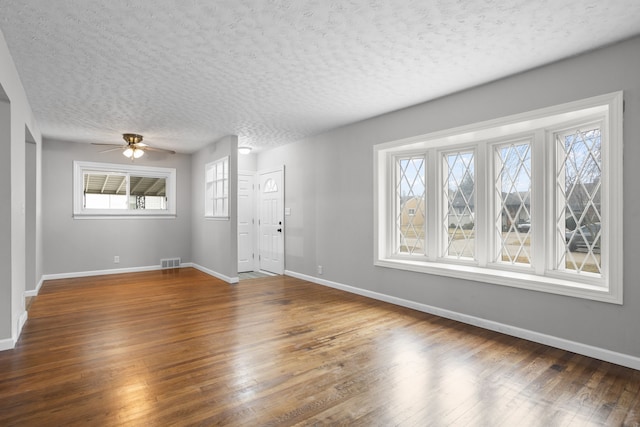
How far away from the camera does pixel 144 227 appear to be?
23.1ft

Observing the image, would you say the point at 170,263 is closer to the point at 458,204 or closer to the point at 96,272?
the point at 96,272

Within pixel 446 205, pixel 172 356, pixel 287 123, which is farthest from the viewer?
pixel 287 123

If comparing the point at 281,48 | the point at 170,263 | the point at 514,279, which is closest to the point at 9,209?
the point at 281,48

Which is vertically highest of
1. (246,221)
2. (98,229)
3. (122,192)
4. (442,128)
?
(442,128)

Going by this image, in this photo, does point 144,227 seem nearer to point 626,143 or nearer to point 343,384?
point 343,384

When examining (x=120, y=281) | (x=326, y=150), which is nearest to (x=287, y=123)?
(x=326, y=150)

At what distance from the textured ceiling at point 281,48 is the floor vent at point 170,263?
11.9 ft

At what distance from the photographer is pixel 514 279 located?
3295 millimetres

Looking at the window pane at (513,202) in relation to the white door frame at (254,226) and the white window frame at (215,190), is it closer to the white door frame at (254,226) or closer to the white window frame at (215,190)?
the white window frame at (215,190)

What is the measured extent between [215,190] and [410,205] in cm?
378

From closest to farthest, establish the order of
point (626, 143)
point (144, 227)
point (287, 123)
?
point (626, 143) → point (287, 123) → point (144, 227)

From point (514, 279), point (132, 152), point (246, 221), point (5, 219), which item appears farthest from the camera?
point (246, 221)

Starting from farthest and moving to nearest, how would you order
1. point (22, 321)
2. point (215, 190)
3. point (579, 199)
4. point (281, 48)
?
point (215, 190), point (22, 321), point (579, 199), point (281, 48)

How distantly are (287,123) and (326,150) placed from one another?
84cm
